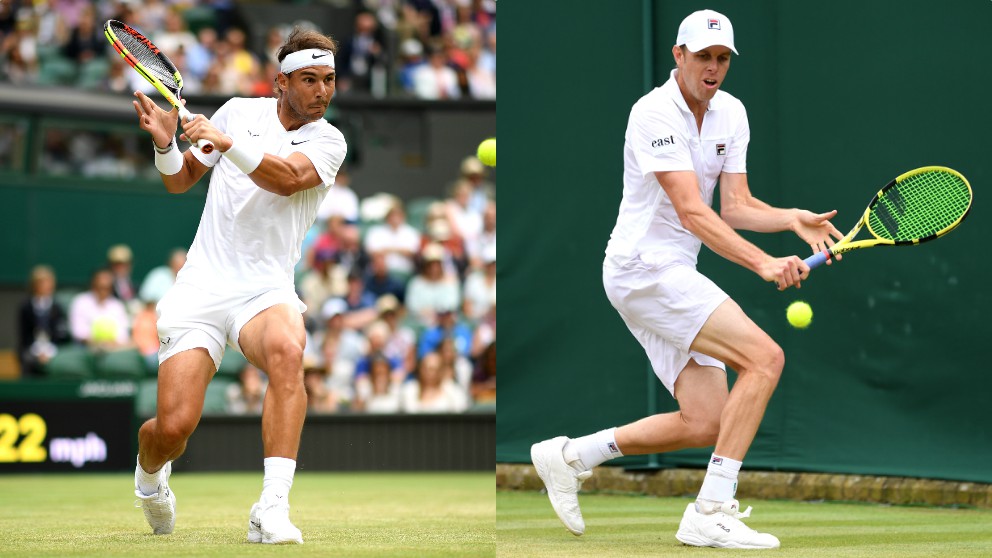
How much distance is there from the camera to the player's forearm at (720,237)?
4.35 m

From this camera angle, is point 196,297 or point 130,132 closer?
point 196,297

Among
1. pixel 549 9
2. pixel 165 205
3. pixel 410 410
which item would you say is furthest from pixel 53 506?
pixel 165 205

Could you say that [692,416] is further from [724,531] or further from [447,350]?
[447,350]

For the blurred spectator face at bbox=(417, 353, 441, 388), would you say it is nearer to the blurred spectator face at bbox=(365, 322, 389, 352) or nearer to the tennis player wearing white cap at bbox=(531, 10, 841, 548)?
the blurred spectator face at bbox=(365, 322, 389, 352)

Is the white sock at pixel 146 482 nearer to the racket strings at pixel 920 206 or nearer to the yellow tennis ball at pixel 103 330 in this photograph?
the racket strings at pixel 920 206

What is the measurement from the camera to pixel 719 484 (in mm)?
4426

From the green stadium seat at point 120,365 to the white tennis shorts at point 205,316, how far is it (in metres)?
6.46

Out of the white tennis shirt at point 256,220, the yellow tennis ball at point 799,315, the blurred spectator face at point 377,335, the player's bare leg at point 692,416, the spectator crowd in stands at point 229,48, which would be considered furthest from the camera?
the spectator crowd in stands at point 229,48

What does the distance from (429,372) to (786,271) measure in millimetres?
7164

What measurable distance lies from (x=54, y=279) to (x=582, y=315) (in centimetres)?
680

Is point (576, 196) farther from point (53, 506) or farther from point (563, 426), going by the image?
point (53, 506)

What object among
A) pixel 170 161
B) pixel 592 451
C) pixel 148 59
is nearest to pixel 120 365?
pixel 148 59

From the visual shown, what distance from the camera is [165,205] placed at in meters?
13.4

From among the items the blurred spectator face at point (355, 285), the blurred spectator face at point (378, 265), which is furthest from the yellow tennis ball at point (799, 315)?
the blurred spectator face at point (378, 265)
